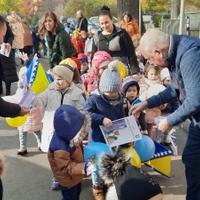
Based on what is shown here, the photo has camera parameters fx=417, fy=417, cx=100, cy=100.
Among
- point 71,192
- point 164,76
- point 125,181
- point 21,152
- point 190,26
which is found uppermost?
point 125,181

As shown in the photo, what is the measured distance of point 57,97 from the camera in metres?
4.34

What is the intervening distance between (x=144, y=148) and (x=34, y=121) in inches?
56.9

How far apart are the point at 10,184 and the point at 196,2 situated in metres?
27.6

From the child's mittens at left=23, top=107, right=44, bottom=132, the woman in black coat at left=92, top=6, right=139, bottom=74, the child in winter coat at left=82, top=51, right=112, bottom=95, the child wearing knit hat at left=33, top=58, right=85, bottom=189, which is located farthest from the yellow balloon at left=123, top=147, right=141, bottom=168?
the woman in black coat at left=92, top=6, right=139, bottom=74

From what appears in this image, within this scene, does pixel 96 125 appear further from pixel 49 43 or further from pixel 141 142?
pixel 49 43

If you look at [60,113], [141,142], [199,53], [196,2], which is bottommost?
[196,2]

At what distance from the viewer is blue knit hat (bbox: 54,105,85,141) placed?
3.45 m

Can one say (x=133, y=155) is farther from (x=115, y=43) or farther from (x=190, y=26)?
(x=190, y=26)

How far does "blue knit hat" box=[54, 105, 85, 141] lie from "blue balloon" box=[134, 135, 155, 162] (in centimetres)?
84

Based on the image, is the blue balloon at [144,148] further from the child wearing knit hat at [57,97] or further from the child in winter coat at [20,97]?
the child in winter coat at [20,97]

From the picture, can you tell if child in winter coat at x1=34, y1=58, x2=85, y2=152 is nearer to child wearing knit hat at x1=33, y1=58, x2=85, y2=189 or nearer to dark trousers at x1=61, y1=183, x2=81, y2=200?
child wearing knit hat at x1=33, y1=58, x2=85, y2=189

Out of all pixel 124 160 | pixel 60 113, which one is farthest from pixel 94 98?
pixel 124 160

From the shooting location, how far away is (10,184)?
Result: 14.8 feet

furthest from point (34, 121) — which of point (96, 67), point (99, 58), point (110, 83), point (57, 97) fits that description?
point (110, 83)
